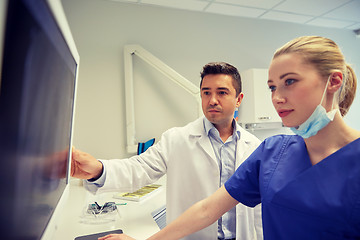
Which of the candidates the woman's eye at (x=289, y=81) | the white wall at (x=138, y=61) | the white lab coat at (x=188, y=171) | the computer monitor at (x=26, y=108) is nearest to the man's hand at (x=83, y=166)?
the white lab coat at (x=188, y=171)

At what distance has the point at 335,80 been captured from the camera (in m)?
0.69

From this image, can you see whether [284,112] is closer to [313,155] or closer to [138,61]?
[313,155]

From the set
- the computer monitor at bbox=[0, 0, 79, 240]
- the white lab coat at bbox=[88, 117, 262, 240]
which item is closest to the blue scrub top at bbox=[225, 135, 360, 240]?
the white lab coat at bbox=[88, 117, 262, 240]

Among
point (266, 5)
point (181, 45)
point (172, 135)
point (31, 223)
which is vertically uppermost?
point (266, 5)

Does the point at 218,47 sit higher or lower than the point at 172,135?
higher

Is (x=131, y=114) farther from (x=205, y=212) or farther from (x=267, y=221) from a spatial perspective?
(x=267, y=221)

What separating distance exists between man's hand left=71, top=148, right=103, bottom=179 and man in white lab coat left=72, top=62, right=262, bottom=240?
0.13ft

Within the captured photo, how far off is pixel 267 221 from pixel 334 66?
0.52 m

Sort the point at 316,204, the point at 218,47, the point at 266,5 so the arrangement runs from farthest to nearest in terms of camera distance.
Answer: the point at 218,47 → the point at 266,5 → the point at 316,204

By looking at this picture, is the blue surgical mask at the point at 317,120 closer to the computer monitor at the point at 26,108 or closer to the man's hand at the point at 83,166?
the computer monitor at the point at 26,108

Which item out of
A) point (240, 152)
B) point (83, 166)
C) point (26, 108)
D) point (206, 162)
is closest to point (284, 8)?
point (240, 152)

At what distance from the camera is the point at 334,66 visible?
70 centimetres

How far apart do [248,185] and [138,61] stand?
6.36 ft

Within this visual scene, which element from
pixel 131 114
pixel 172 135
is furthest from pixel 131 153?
pixel 172 135
